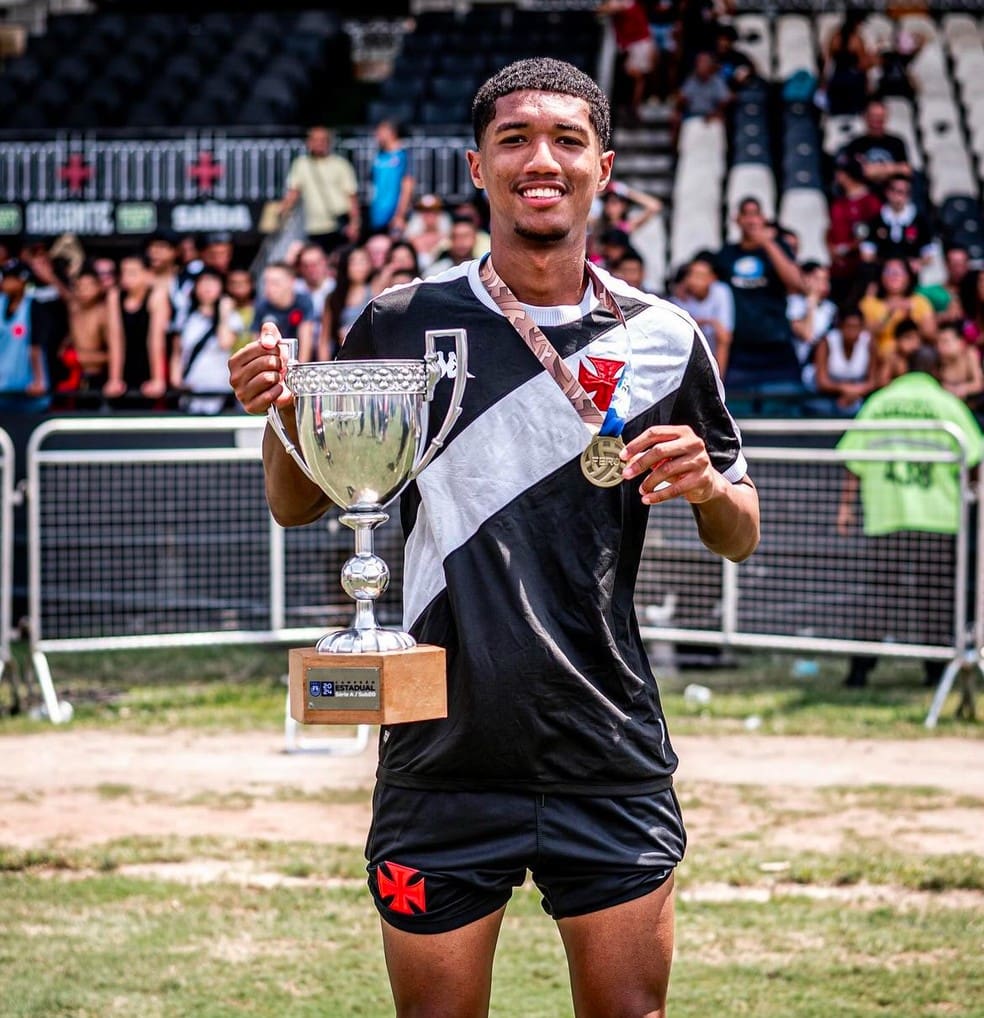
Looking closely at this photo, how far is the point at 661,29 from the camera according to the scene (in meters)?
19.2

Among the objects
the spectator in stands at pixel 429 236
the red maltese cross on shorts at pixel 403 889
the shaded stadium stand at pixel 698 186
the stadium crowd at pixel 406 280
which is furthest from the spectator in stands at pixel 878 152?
the red maltese cross on shorts at pixel 403 889

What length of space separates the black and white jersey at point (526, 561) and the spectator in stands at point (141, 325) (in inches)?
416

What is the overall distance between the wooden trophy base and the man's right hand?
0.46 meters

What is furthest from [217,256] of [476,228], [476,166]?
[476,166]

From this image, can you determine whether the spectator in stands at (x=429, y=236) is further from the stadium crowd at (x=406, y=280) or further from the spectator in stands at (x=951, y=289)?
the spectator in stands at (x=951, y=289)

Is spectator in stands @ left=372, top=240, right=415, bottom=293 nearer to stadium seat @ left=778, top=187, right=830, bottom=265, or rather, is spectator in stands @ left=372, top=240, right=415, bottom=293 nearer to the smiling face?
stadium seat @ left=778, top=187, right=830, bottom=265

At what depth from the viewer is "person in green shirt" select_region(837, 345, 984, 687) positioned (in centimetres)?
1032

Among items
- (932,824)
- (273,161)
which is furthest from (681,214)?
(932,824)

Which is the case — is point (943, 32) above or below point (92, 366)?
above

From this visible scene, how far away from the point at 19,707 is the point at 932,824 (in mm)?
5342

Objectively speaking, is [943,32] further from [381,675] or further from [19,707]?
[381,675]

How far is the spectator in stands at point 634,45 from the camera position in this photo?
18.8 meters

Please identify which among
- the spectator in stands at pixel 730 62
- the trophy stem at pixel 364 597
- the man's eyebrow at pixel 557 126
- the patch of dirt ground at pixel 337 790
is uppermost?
the spectator in stands at pixel 730 62

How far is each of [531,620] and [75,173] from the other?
1621 cm
